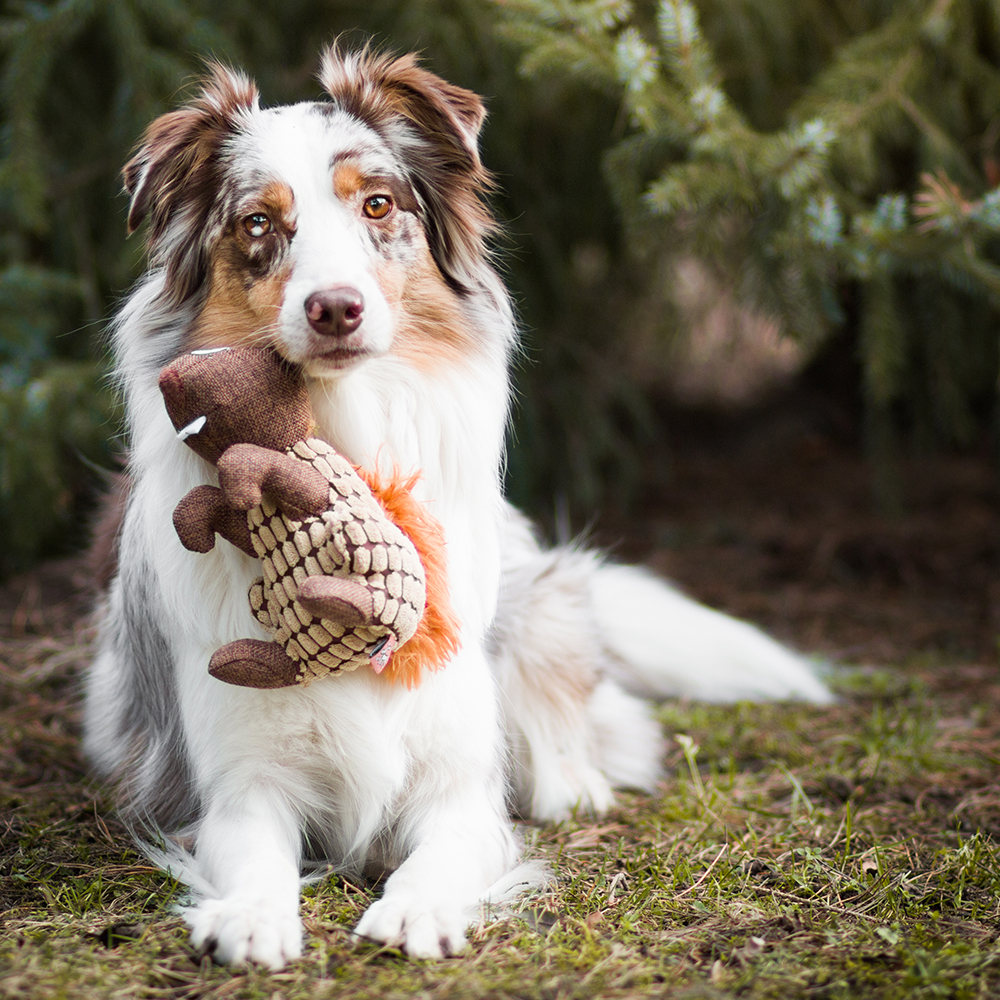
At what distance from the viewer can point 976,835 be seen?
7.80ft

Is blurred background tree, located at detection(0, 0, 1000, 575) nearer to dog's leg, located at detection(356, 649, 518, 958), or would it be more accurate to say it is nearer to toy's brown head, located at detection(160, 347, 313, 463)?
toy's brown head, located at detection(160, 347, 313, 463)

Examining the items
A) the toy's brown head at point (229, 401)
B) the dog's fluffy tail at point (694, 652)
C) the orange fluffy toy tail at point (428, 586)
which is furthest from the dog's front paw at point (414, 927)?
the dog's fluffy tail at point (694, 652)

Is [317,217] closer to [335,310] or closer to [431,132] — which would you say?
[335,310]

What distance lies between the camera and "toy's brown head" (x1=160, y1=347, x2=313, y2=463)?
195 centimetres

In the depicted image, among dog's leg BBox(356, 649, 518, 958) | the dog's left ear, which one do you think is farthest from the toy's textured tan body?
the dog's left ear

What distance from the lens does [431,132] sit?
245 centimetres

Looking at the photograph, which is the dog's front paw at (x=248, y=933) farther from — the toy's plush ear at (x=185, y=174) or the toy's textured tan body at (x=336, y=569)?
the toy's plush ear at (x=185, y=174)

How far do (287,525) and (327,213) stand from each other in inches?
27.8

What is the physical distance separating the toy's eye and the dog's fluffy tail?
1.91 m

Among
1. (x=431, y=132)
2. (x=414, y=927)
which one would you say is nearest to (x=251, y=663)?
(x=414, y=927)

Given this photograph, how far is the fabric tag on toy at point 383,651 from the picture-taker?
1.99 metres

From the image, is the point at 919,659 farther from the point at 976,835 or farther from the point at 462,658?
the point at 462,658

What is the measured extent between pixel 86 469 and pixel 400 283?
3.01 m

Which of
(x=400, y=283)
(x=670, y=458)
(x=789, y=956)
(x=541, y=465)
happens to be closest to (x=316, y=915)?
(x=789, y=956)
